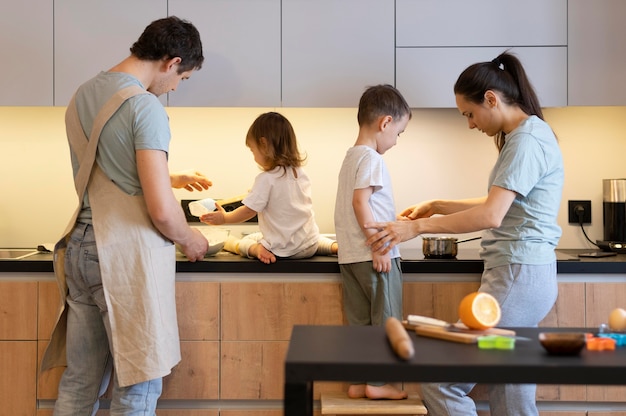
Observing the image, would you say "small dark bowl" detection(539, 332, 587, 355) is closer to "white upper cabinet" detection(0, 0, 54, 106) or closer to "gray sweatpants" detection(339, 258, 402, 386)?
"gray sweatpants" detection(339, 258, 402, 386)

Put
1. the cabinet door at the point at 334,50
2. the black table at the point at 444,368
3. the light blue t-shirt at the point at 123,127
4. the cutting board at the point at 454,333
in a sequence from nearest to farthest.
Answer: the black table at the point at 444,368
the cutting board at the point at 454,333
the light blue t-shirt at the point at 123,127
the cabinet door at the point at 334,50

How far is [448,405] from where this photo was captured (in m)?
2.23

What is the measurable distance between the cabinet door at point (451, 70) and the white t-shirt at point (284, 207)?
550mm

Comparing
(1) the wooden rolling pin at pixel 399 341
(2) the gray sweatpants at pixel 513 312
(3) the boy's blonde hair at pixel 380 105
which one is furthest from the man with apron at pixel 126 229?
(1) the wooden rolling pin at pixel 399 341

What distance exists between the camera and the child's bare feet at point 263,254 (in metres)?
2.59

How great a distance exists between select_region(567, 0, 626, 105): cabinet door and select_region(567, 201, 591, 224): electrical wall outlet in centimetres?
48

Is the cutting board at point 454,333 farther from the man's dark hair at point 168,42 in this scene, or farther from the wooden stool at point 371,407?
the man's dark hair at point 168,42

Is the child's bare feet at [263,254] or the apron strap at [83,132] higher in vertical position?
the apron strap at [83,132]

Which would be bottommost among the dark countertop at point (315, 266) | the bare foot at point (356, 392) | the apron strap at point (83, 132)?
the bare foot at point (356, 392)

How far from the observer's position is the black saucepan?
2668mm

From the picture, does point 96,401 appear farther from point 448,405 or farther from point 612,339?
point 612,339

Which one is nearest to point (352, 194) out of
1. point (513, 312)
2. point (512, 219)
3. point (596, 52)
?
point (512, 219)

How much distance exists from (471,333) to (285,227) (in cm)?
121

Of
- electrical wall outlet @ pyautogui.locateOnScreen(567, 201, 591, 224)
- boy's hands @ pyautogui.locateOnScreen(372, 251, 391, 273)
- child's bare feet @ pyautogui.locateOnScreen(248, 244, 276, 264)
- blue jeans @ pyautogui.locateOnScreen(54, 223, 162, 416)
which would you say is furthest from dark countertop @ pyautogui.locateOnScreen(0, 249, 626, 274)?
electrical wall outlet @ pyautogui.locateOnScreen(567, 201, 591, 224)
